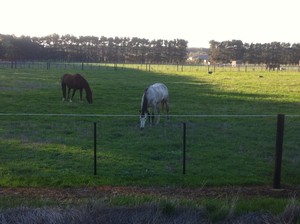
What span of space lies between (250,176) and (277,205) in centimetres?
311

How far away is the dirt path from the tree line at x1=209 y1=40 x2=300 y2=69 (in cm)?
13722

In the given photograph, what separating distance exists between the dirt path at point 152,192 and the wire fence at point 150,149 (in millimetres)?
571

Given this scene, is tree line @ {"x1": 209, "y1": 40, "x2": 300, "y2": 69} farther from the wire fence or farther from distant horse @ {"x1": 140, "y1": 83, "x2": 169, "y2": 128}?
the wire fence

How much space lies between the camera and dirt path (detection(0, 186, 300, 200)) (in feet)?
28.3

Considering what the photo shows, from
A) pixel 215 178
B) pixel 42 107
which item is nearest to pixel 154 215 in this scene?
pixel 215 178

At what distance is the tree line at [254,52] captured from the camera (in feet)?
476

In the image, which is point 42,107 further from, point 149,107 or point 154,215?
point 154,215

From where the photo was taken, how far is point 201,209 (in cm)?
624

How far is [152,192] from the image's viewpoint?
8.88 m

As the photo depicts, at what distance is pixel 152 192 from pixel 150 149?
4435 millimetres

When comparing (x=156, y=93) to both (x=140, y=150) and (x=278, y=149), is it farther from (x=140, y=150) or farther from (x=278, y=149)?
(x=278, y=149)

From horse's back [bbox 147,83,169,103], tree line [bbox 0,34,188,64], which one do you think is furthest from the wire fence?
tree line [bbox 0,34,188,64]

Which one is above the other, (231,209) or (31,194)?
(231,209)

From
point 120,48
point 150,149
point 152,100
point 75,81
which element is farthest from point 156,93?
point 120,48
